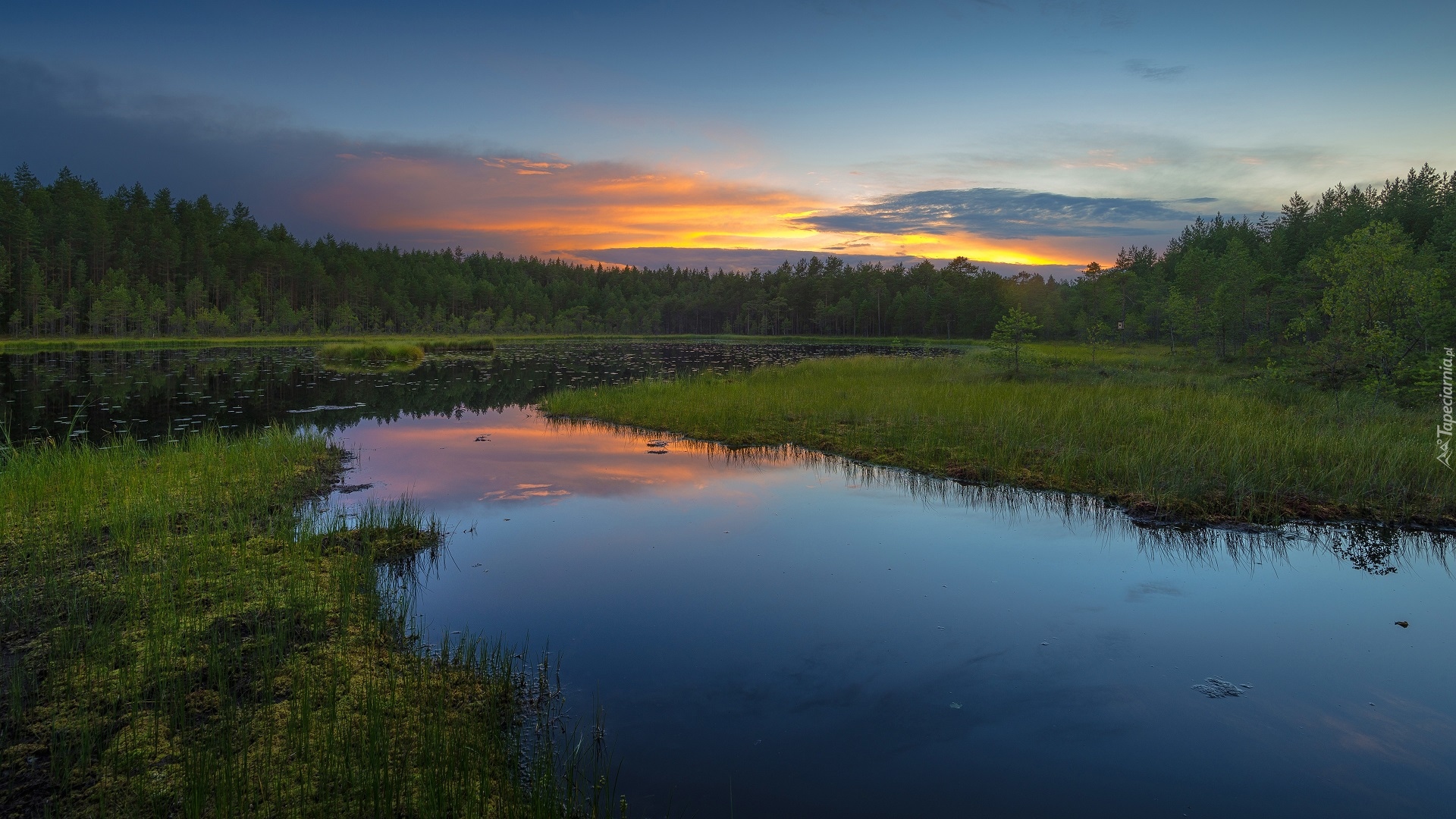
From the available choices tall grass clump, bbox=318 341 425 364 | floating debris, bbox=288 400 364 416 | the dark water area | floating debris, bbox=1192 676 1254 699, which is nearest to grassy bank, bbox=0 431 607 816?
floating debris, bbox=1192 676 1254 699

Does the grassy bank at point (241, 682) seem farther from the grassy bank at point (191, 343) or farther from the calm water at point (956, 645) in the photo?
the grassy bank at point (191, 343)

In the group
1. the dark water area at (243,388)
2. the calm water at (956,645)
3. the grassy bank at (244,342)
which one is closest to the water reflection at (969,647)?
the calm water at (956,645)

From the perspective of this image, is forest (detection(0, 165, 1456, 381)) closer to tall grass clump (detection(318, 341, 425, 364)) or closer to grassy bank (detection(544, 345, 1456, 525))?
grassy bank (detection(544, 345, 1456, 525))

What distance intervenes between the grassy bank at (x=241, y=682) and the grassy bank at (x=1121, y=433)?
1065 centimetres

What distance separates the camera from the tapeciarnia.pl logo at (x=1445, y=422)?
1238 cm

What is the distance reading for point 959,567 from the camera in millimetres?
9188

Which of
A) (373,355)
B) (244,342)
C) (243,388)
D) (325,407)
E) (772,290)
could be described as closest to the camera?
(325,407)

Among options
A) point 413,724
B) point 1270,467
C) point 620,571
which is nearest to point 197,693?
point 413,724

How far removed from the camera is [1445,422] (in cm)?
1439

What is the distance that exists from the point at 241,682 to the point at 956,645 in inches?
253

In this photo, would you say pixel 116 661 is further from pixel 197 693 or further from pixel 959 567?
pixel 959 567

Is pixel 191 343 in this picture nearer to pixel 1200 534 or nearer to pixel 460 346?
pixel 460 346

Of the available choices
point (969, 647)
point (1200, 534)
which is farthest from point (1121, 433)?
point (969, 647)

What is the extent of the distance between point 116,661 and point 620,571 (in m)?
4.91
